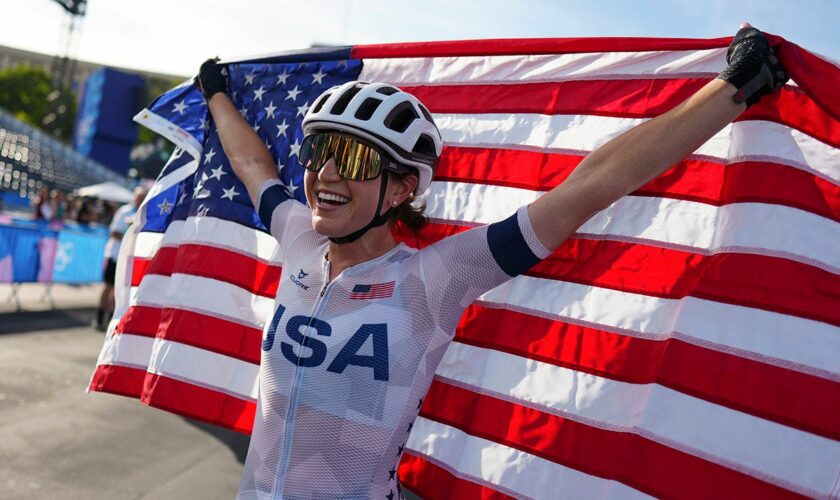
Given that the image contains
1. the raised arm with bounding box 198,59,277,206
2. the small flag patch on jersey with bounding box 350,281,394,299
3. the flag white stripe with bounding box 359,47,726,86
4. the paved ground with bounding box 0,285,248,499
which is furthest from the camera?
the paved ground with bounding box 0,285,248,499

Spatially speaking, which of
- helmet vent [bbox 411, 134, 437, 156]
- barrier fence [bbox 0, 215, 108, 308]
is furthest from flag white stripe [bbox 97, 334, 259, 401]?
barrier fence [bbox 0, 215, 108, 308]

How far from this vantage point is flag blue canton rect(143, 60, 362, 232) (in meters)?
3.78

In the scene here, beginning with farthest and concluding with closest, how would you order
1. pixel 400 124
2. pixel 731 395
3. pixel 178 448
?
pixel 178 448, pixel 400 124, pixel 731 395

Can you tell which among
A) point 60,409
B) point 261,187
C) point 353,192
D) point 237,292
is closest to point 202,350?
point 237,292

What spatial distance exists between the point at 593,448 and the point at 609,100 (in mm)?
1421

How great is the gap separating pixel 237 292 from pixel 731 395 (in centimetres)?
245

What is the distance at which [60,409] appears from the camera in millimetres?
7117

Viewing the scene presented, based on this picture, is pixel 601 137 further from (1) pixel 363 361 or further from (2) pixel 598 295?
(1) pixel 363 361

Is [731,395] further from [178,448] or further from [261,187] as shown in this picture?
[178,448]

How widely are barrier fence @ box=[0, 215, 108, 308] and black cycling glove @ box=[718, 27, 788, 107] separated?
1156cm

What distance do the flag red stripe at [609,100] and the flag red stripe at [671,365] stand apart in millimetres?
890

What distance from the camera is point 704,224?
9.04 feet

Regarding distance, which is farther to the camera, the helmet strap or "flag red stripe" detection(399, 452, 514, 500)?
"flag red stripe" detection(399, 452, 514, 500)

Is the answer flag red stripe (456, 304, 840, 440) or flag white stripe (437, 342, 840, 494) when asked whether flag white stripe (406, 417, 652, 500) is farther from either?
flag red stripe (456, 304, 840, 440)
